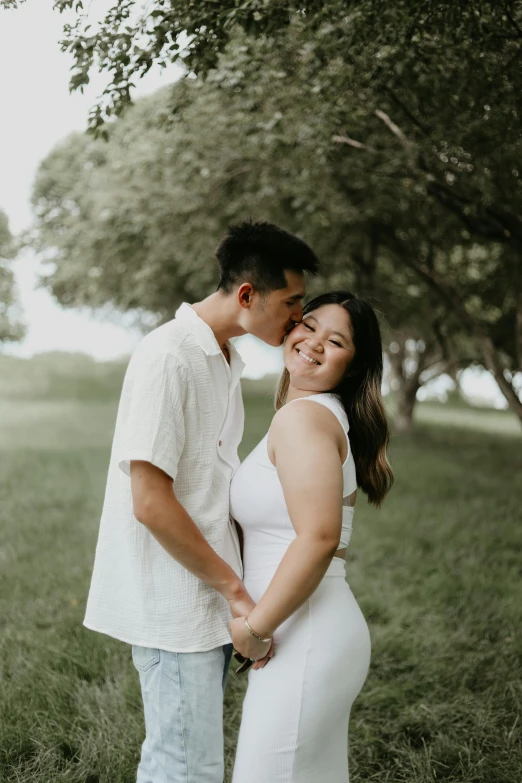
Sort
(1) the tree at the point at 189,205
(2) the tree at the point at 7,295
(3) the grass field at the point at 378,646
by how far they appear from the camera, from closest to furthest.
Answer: (3) the grass field at the point at 378,646, (1) the tree at the point at 189,205, (2) the tree at the point at 7,295

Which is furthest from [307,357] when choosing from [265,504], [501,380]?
[501,380]

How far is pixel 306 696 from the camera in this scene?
7.30ft

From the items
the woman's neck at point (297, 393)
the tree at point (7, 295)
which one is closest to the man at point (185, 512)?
the woman's neck at point (297, 393)

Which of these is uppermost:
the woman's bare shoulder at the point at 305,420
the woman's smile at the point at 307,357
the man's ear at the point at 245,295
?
the man's ear at the point at 245,295

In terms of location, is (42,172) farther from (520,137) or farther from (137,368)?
(137,368)

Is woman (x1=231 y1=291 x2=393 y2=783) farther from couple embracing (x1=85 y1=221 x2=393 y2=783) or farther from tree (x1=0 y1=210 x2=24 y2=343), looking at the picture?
tree (x1=0 y1=210 x2=24 y2=343)

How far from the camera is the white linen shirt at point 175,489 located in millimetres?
2324

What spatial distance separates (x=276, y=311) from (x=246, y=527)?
0.78 metres

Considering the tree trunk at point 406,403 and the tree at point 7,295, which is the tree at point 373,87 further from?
the tree trunk at point 406,403

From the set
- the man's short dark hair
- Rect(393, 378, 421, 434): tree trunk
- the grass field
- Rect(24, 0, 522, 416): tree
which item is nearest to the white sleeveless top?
the man's short dark hair

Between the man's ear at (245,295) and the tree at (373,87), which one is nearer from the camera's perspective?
the man's ear at (245,295)

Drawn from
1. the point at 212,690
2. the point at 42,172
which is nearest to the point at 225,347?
the point at 212,690

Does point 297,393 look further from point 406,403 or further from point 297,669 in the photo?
point 406,403

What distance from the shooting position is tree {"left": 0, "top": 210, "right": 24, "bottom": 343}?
11.9 metres
